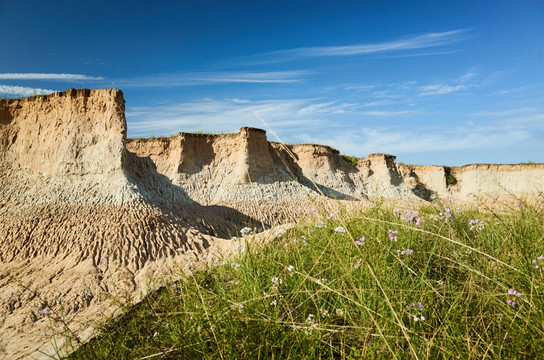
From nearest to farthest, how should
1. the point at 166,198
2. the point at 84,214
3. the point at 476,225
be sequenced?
the point at 476,225 < the point at 84,214 < the point at 166,198

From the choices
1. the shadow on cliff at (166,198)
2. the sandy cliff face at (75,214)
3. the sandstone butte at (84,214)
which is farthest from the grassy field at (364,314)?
the shadow on cliff at (166,198)

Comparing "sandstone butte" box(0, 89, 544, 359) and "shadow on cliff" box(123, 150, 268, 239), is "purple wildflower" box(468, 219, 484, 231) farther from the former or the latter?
"shadow on cliff" box(123, 150, 268, 239)

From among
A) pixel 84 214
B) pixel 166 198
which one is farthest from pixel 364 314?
pixel 166 198

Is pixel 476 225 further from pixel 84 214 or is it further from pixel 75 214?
pixel 75 214

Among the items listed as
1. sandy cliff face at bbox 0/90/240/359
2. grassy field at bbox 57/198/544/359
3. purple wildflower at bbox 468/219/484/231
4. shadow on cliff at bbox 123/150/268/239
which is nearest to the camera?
grassy field at bbox 57/198/544/359

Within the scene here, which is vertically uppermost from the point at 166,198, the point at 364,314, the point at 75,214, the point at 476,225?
the point at 476,225

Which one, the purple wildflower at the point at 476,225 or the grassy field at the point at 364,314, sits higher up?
the purple wildflower at the point at 476,225

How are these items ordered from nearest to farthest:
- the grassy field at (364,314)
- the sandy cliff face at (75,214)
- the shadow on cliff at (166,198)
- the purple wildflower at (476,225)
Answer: the grassy field at (364,314) < the purple wildflower at (476,225) < the sandy cliff face at (75,214) < the shadow on cliff at (166,198)

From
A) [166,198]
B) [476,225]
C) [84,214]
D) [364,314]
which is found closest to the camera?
[364,314]

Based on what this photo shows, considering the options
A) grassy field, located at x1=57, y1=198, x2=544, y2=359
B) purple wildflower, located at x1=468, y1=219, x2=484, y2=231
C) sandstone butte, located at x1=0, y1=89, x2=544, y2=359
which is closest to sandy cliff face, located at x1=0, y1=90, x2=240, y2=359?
sandstone butte, located at x1=0, y1=89, x2=544, y2=359

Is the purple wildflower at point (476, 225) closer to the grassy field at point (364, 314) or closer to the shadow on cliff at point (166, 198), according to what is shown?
the grassy field at point (364, 314)

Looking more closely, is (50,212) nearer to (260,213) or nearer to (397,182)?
(260,213)

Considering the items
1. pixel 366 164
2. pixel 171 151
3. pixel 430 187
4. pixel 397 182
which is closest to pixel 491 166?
pixel 430 187

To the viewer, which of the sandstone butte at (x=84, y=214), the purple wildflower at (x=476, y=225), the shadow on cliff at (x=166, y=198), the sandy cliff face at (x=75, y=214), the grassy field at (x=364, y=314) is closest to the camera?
the grassy field at (x=364, y=314)
